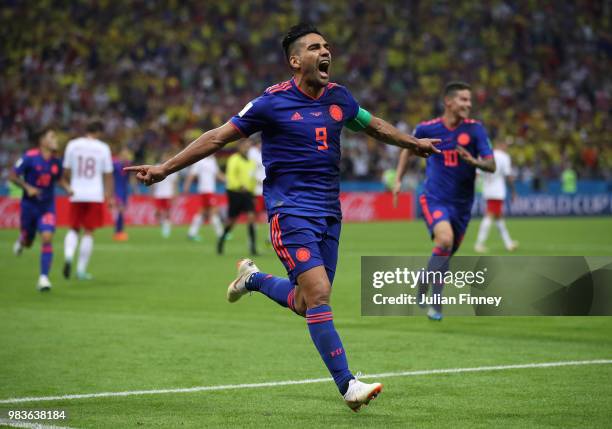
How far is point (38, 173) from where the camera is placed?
15453 millimetres

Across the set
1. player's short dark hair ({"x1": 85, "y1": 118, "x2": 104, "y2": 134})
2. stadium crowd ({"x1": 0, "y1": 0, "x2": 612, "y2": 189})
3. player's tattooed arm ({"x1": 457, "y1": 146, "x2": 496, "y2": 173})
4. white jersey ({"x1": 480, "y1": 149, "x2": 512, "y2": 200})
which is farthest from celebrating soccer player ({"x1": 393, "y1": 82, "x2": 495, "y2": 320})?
stadium crowd ({"x1": 0, "y1": 0, "x2": 612, "y2": 189})

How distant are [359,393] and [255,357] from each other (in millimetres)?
2867

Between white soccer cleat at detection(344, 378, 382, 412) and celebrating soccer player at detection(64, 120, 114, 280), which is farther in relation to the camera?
celebrating soccer player at detection(64, 120, 114, 280)

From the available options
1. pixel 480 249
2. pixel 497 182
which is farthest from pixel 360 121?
pixel 497 182

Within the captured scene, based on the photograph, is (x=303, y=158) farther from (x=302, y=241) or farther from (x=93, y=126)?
(x=93, y=126)

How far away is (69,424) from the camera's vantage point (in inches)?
242

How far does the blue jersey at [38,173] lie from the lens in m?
15.4

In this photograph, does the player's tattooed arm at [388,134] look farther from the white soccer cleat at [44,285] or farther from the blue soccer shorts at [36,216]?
the blue soccer shorts at [36,216]

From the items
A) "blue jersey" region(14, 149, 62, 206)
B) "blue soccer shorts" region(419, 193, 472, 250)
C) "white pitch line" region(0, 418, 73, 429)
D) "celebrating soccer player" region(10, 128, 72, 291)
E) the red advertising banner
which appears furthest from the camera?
the red advertising banner

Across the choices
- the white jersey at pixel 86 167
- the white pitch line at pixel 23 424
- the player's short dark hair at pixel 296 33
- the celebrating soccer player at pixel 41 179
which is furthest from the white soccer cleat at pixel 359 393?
the white jersey at pixel 86 167

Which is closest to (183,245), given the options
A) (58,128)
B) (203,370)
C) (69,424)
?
(58,128)

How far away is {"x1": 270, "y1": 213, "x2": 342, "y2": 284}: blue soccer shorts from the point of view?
6711mm

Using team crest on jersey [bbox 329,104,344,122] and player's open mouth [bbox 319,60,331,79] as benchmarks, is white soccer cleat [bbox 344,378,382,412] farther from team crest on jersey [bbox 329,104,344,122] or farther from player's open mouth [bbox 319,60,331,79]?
player's open mouth [bbox 319,60,331,79]

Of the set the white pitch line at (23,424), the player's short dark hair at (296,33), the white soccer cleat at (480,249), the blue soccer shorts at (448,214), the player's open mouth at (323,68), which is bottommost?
the white pitch line at (23,424)
